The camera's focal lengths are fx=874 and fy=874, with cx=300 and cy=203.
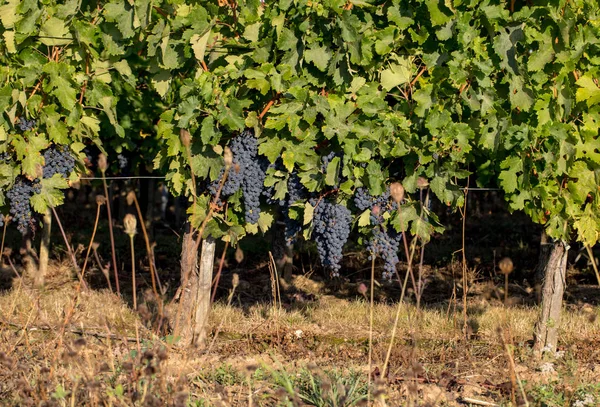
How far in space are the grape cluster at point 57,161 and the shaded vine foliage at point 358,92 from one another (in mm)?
256

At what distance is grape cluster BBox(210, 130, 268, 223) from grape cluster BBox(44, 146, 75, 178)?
146 cm

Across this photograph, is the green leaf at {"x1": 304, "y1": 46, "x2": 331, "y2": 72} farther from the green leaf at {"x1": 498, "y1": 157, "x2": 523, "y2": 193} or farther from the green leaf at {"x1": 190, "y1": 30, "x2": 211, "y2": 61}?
the green leaf at {"x1": 498, "y1": 157, "x2": 523, "y2": 193}

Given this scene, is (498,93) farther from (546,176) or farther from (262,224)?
(262,224)

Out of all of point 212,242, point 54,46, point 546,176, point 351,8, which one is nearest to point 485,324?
point 546,176

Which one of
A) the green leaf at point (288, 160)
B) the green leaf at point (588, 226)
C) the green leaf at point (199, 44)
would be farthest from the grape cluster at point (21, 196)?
the green leaf at point (588, 226)

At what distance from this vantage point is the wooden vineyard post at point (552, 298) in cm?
682

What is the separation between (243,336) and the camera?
7.56m

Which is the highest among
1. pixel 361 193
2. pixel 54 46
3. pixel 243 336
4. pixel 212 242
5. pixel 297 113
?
pixel 54 46

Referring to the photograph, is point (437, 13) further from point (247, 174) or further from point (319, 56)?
point (247, 174)

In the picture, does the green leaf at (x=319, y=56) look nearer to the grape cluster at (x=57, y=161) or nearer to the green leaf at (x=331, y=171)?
the green leaf at (x=331, y=171)

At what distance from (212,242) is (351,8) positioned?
220cm

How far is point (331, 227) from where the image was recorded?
668 centimetres

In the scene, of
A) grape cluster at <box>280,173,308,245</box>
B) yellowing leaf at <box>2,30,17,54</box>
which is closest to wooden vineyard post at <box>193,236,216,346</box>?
grape cluster at <box>280,173,308,245</box>

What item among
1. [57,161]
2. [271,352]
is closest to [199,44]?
[57,161]
